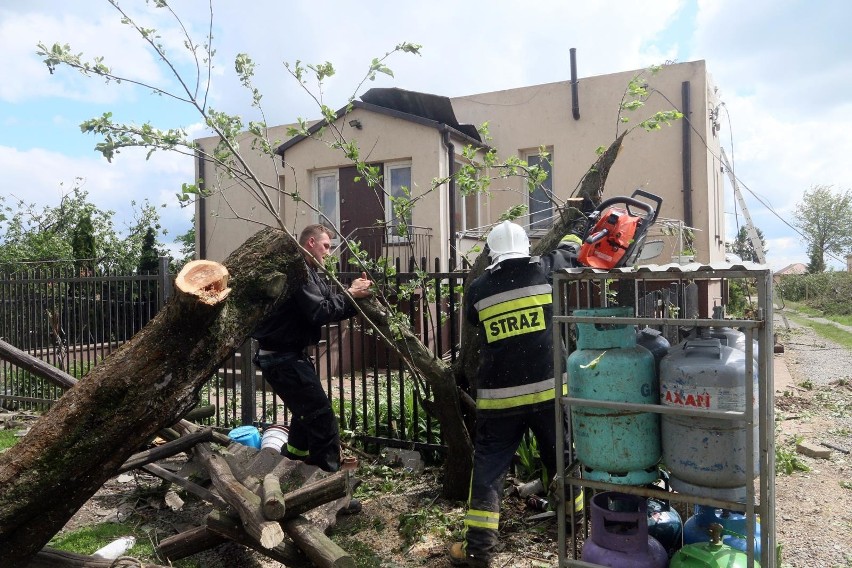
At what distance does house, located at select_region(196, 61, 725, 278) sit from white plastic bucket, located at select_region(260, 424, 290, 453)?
6115 millimetres

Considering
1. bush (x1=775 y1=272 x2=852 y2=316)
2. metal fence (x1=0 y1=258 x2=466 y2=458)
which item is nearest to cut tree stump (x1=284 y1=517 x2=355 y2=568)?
metal fence (x1=0 y1=258 x2=466 y2=458)

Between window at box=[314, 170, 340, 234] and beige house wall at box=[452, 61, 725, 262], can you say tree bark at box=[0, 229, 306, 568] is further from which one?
window at box=[314, 170, 340, 234]

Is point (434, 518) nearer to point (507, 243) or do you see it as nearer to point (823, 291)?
point (507, 243)

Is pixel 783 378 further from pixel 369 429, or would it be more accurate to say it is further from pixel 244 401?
pixel 244 401

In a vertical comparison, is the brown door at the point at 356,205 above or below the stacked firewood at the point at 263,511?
above

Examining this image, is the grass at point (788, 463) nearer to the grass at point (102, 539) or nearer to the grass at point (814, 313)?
the grass at point (102, 539)

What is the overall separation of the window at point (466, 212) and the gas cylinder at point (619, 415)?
962 cm

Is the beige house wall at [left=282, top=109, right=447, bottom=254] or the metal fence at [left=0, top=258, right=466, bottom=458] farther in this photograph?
the beige house wall at [left=282, top=109, right=447, bottom=254]

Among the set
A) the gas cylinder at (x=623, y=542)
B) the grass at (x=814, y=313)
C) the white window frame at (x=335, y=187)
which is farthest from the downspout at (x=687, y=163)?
the grass at (x=814, y=313)

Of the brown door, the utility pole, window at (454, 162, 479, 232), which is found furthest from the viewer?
the brown door

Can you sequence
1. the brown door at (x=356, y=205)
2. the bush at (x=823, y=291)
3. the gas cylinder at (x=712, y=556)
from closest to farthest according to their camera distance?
the gas cylinder at (x=712, y=556)
the brown door at (x=356, y=205)
the bush at (x=823, y=291)

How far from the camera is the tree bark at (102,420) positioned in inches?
114

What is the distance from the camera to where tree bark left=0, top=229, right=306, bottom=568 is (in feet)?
9.47

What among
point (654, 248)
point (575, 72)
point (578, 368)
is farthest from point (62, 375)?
point (575, 72)
